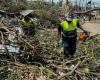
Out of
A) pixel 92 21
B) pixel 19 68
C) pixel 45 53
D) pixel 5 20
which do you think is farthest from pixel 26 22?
pixel 92 21

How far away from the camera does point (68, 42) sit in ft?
29.1

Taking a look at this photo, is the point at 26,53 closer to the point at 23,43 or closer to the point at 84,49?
the point at 23,43

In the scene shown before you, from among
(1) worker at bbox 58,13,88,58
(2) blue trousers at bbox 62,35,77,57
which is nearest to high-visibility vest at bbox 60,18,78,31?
(1) worker at bbox 58,13,88,58

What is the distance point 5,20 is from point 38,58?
1.58 metres

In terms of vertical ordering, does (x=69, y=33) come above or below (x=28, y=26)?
above

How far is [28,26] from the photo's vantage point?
1042 centimetres

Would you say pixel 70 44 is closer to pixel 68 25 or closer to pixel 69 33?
pixel 69 33

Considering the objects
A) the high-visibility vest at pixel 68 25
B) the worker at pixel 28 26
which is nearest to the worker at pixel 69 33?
the high-visibility vest at pixel 68 25

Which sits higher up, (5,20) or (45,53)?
(5,20)

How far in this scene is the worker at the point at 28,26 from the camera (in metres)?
9.54

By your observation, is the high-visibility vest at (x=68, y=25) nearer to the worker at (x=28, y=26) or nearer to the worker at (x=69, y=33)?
the worker at (x=69, y=33)

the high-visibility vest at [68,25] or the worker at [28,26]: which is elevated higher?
the high-visibility vest at [68,25]

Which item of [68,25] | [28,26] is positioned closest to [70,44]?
[68,25]

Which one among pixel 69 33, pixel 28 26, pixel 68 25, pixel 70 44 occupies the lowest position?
pixel 70 44
